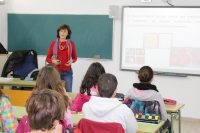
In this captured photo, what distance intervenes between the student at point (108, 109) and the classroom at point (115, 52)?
4.00 metres

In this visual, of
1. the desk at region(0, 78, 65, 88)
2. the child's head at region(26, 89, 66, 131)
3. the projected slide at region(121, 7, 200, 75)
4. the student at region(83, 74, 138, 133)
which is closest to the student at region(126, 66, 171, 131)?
the student at region(83, 74, 138, 133)

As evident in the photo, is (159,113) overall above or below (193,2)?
below

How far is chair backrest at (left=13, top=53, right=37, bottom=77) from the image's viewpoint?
683cm

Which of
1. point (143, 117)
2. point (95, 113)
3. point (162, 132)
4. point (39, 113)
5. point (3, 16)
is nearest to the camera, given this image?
point (39, 113)

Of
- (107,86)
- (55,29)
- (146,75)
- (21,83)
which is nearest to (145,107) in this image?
(146,75)

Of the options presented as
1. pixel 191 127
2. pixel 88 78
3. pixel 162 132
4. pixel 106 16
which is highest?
pixel 106 16

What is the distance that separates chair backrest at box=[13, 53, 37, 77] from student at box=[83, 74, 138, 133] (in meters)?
4.16

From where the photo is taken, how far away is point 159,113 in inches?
148

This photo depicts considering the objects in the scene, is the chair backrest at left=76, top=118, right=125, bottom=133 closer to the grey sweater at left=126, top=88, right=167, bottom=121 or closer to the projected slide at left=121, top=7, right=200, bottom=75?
the grey sweater at left=126, top=88, right=167, bottom=121

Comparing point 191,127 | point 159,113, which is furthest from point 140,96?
point 191,127

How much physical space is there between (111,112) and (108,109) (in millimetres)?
44

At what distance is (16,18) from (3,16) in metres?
0.28

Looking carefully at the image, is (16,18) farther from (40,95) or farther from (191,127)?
(40,95)

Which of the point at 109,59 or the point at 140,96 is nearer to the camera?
the point at 140,96
